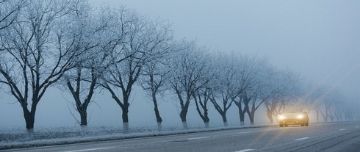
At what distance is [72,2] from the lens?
3841cm

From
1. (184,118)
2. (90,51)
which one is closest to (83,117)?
(90,51)

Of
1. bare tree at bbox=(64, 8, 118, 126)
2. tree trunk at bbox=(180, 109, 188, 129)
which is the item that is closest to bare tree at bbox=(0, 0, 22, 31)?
bare tree at bbox=(64, 8, 118, 126)

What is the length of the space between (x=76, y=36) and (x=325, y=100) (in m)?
110

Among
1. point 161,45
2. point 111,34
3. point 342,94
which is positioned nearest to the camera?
point 111,34

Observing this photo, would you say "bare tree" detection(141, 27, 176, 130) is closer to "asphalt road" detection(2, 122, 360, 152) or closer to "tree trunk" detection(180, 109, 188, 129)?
"tree trunk" detection(180, 109, 188, 129)

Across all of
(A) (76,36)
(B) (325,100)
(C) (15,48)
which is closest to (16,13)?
(C) (15,48)

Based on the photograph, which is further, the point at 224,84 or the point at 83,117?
the point at 224,84

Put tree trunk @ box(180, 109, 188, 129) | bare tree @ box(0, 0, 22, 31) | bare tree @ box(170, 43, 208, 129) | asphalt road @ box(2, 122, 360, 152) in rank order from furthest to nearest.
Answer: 1. bare tree @ box(170, 43, 208, 129)
2. tree trunk @ box(180, 109, 188, 129)
3. bare tree @ box(0, 0, 22, 31)
4. asphalt road @ box(2, 122, 360, 152)

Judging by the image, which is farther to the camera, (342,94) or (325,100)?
(342,94)

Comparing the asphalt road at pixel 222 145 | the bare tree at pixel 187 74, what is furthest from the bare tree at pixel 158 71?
the asphalt road at pixel 222 145

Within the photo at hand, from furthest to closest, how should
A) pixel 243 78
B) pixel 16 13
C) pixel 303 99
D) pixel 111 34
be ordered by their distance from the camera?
pixel 303 99, pixel 243 78, pixel 111 34, pixel 16 13

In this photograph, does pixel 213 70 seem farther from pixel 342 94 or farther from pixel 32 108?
pixel 342 94

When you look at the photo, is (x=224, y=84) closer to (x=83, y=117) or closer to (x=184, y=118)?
(x=184, y=118)

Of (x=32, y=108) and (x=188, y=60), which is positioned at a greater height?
(x=188, y=60)
